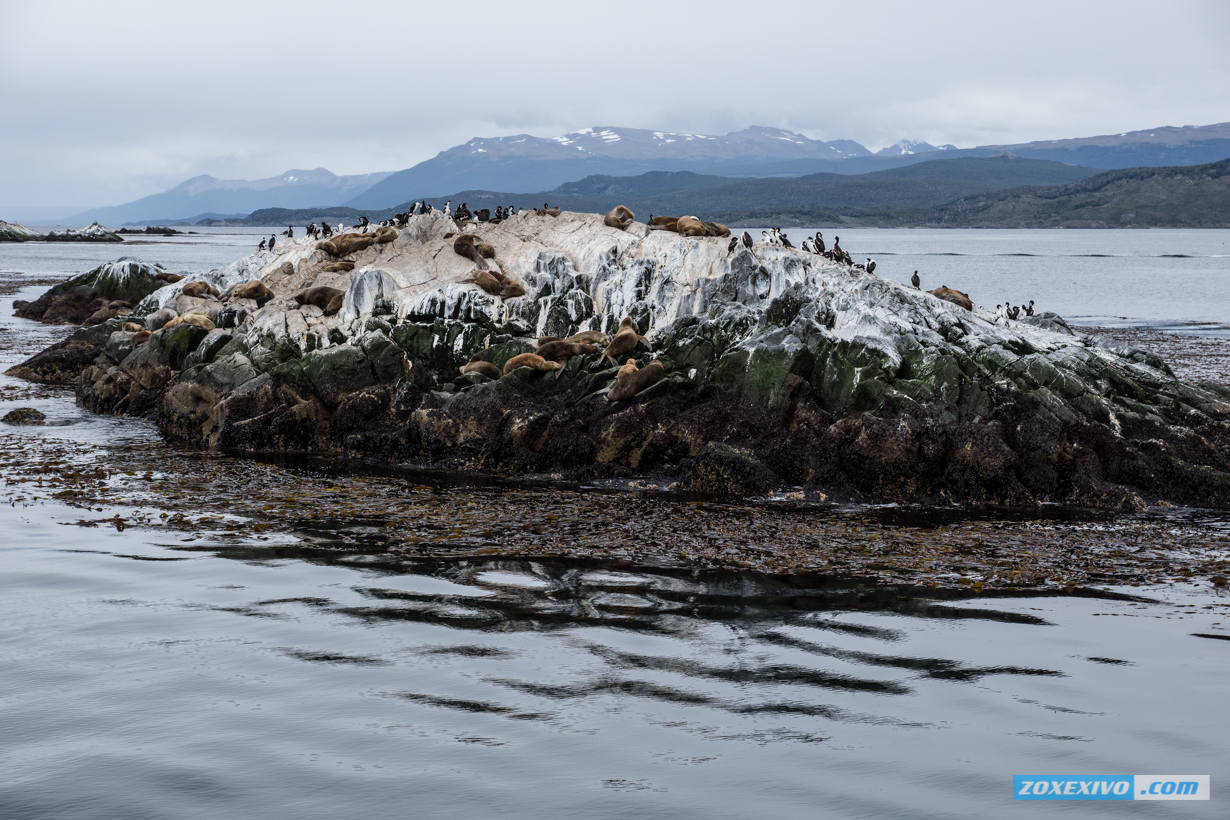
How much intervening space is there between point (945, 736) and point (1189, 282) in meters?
75.8

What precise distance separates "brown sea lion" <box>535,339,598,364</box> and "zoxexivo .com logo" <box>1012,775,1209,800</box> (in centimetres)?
1362

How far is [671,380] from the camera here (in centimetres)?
1805

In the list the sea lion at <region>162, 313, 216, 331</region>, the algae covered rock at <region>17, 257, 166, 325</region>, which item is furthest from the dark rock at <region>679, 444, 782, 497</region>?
the algae covered rock at <region>17, 257, 166, 325</region>

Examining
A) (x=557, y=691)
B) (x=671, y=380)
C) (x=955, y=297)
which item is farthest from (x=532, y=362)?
(x=557, y=691)

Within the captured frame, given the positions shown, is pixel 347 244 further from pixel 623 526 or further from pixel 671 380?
pixel 623 526

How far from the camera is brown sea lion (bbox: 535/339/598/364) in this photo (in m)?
19.4

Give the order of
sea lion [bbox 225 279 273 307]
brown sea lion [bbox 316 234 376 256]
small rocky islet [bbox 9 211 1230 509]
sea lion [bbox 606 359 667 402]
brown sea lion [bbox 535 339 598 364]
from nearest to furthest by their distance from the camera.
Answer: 1. small rocky islet [bbox 9 211 1230 509]
2. sea lion [bbox 606 359 667 402]
3. brown sea lion [bbox 535 339 598 364]
4. sea lion [bbox 225 279 273 307]
5. brown sea lion [bbox 316 234 376 256]

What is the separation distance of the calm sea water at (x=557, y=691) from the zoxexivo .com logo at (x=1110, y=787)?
100 millimetres

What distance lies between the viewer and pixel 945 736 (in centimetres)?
736

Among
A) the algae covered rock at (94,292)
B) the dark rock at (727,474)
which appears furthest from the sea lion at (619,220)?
the algae covered rock at (94,292)

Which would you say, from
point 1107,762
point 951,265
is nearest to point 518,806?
point 1107,762

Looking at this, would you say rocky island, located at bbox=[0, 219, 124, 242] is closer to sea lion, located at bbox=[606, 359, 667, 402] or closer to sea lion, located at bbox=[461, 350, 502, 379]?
sea lion, located at bbox=[461, 350, 502, 379]

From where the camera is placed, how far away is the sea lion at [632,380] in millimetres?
17922

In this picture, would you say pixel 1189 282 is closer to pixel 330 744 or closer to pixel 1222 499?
pixel 1222 499
